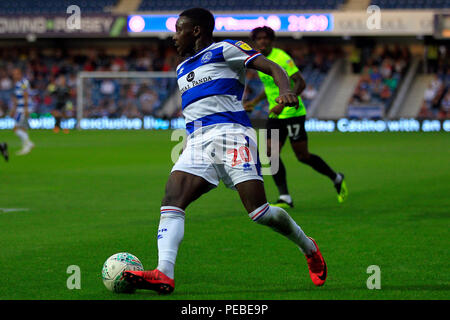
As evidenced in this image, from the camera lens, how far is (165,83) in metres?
42.8

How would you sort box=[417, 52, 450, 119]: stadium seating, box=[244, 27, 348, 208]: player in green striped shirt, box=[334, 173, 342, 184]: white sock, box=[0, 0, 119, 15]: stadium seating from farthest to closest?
box=[0, 0, 119, 15]: stadium seating, box=[417, 52, 450, 119]: stadium seating, box=[334, 173, 342, 184]: white sock, box=[244, 27, 348, 208]: player in green striped shirt

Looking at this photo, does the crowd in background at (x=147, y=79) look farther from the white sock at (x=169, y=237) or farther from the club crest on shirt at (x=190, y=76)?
the white sock at (x=169, y=237)

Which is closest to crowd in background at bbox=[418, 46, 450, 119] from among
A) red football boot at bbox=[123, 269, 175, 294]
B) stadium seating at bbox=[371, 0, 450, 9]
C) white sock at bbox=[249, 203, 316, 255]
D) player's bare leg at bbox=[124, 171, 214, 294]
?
stadium seating at bbox=[371, 0, 450, 9]

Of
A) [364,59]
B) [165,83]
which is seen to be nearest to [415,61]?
[364,59]

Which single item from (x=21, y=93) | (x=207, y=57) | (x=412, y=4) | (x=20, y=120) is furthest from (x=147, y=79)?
(x=207, y=57)

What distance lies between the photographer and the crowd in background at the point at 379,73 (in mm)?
38781

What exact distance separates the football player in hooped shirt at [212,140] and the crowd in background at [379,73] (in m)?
32.3

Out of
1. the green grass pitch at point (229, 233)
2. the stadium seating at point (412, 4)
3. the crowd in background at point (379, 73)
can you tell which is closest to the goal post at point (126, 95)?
the crowd in background at point (379, 73)

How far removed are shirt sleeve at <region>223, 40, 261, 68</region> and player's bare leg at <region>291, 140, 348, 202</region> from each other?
542 centimetres

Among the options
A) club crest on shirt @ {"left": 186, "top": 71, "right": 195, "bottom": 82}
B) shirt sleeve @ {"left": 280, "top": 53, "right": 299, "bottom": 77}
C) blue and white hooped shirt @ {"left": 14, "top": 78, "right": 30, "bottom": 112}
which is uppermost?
blue and white hooped shirt @ {"left": 14, "top": 78, "right": 30, "bottom": 112}

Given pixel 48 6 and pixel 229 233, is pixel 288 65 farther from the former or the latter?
pixel 48 6

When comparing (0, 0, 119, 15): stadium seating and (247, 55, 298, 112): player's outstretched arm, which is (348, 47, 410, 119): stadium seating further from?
(247, 55, 298, 112): player's outstretched arm

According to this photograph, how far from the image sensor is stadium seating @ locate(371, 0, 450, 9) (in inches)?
1582
